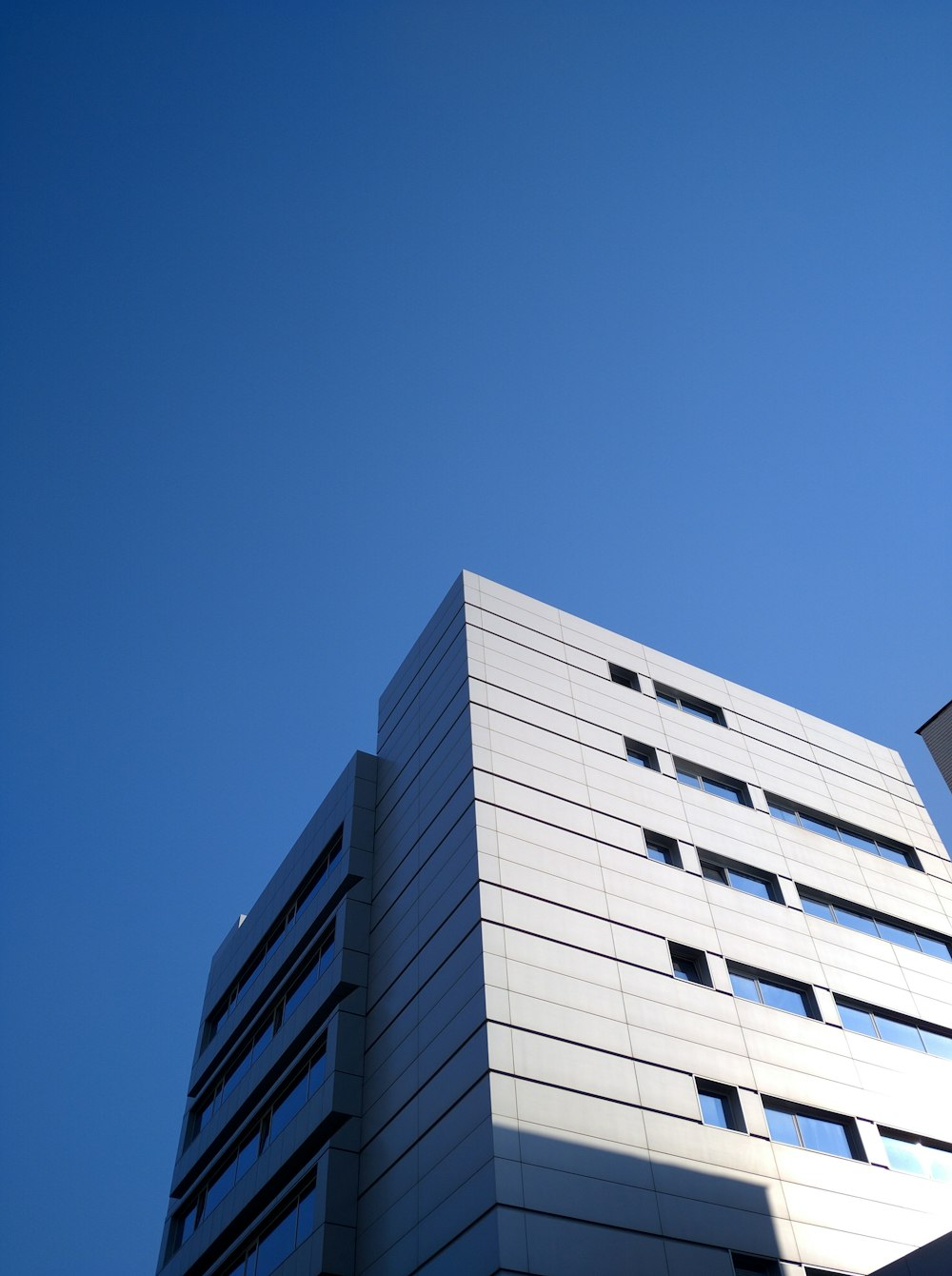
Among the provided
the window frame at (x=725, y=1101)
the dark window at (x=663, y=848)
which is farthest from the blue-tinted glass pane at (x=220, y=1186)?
the dark window at (x=663, y=848)

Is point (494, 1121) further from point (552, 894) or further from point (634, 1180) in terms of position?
point (552, 894)

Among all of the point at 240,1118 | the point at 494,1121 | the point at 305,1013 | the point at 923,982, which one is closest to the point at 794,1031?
the point at 923,982

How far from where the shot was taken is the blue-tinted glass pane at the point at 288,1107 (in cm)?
2978

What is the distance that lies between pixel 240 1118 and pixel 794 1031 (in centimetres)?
1824

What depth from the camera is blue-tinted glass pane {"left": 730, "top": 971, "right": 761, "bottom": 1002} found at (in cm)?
2797

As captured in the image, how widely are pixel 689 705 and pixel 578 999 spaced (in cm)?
1596

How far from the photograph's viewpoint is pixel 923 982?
108 feet

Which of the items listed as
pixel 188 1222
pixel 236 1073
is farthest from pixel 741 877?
pixel 188 1222

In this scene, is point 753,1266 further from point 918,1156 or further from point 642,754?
point 642,754

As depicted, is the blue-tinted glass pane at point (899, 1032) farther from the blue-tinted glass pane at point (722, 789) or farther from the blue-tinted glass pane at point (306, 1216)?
the blue-tinted glass pane at point (306, 1216)

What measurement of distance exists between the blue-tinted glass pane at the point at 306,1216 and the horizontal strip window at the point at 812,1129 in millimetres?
11384

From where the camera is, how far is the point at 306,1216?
86.4ft

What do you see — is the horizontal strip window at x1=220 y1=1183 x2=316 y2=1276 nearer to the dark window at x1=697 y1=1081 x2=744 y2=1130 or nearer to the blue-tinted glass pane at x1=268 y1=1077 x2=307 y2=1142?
the blue-tinted glass pane at x1=268 y1=1077 x2=307 y2=1142

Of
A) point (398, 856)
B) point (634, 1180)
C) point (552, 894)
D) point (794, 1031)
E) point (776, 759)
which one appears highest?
point (776, 759)
